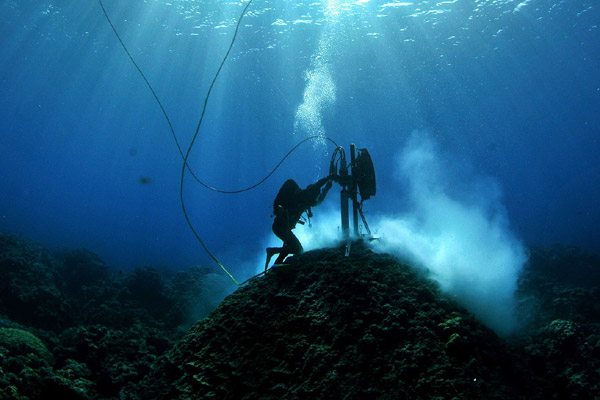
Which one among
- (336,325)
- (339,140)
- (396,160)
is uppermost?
(396,160)

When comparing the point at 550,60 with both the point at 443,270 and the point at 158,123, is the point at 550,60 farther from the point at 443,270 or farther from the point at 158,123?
the point at 158,123

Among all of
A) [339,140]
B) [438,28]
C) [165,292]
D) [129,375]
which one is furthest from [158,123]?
[129,375]

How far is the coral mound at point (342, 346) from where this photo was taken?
305 cm

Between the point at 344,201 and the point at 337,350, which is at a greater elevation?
the point at 344,201

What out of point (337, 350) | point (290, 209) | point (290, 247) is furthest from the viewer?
point (290, 209)

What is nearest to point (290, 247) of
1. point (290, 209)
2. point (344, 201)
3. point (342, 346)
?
point (290, 209)

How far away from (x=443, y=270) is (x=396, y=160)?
130 metres

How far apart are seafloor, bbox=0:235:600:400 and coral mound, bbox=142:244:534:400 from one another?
0.05 ft

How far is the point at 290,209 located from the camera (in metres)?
7.27

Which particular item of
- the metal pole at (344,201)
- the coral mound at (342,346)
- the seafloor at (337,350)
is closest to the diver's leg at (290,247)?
the seafloor at (337,350)

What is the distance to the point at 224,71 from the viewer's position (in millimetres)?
46781

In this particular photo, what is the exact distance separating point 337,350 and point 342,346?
0.27 ft

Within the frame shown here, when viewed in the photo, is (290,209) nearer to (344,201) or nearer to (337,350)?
(344,201)

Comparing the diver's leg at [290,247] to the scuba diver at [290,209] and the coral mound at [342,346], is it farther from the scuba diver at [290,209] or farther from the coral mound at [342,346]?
the coral mound at [342,346]
